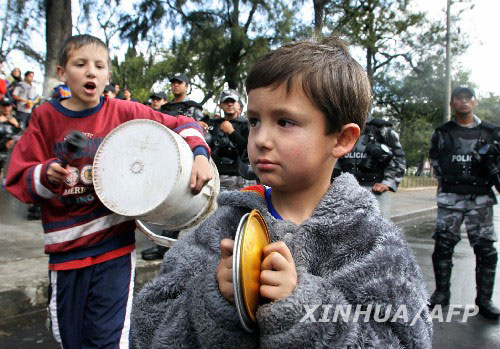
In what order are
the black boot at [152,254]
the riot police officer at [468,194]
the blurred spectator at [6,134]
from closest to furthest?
the riot police officer at [468,194], the black boot at [152,254], the blurred spectator at [6,134]

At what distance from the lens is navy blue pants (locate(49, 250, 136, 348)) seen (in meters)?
2.12

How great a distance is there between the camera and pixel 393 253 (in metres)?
1.19

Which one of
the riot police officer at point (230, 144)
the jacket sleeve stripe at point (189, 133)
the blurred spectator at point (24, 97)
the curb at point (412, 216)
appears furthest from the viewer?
the curb at point (412, 216)

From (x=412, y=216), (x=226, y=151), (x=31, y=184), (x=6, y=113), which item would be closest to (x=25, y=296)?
(x=31, y=184)

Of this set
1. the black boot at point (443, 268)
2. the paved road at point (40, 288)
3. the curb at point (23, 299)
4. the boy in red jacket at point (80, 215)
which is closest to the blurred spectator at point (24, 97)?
the paved road at point (40, 288)

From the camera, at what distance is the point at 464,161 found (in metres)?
4.32

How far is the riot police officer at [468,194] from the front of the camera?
4.20 metres

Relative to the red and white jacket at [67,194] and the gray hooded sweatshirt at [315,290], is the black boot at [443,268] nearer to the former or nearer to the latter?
the red and white jacket at [67,194]

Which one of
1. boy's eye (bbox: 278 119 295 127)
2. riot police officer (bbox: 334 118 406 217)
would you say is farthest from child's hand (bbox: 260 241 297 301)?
riot police officer (bbox: 334 118 406 217)

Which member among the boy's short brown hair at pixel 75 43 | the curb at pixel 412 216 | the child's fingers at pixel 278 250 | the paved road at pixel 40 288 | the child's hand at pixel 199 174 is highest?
the boy's short brown hair at pixel 75 43

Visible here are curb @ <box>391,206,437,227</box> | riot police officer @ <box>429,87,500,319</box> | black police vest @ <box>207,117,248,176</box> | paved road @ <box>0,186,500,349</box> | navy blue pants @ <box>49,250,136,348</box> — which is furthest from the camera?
curb @ <box>391,206,437,227</box>

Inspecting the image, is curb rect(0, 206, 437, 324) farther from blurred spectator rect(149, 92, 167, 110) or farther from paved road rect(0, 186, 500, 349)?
blurred spectator rect(149, 92, 167, 110)

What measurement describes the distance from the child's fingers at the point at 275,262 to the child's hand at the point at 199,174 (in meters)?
1.23

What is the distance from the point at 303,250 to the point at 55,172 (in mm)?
1276
